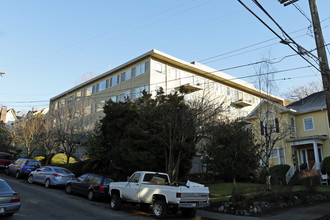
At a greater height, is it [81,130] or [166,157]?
[81,130]

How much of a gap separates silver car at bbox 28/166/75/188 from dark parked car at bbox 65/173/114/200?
2.44 m

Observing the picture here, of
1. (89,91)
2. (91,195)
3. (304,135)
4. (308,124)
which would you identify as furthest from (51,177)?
(308,124)

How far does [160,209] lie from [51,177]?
10.7m

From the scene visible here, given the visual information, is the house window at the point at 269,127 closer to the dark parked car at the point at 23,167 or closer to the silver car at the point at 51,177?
the silver car at the point at 51,177

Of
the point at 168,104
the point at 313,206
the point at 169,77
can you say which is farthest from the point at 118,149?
the point at 169,77

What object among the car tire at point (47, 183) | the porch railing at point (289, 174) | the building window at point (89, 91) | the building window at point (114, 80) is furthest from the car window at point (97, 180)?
the building window at point (89, 91)

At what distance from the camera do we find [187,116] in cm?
1669

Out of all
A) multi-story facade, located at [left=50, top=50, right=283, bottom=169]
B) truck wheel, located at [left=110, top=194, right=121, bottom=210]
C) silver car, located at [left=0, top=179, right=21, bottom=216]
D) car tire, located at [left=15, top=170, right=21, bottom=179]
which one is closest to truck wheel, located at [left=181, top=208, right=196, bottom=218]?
truck wheel, located at [left=110, top=194, right=121, bottom=210]

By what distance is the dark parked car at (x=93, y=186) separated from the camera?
550 inches

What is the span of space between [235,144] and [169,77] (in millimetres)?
17717

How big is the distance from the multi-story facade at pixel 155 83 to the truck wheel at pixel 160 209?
53.3ft

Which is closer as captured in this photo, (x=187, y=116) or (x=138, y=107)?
(x=187, y=116)

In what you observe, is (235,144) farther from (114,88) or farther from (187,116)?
(114,88)

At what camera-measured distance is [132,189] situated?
11.6 meters
